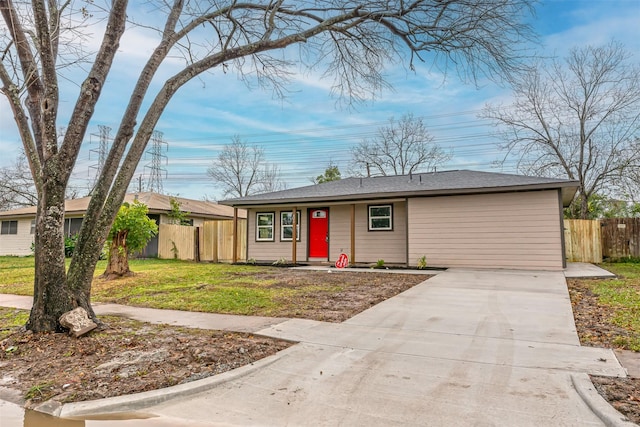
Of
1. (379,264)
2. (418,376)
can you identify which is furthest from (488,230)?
(418,376)

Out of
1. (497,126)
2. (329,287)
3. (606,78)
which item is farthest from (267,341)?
(606,78)

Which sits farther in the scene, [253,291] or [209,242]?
[209,242]

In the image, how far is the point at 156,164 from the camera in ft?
111

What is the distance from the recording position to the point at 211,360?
366 cm

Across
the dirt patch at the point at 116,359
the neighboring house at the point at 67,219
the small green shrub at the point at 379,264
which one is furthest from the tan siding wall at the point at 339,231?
the neighboring house at the point at 67,219

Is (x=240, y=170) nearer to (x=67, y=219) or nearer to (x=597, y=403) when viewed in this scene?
(x=67, y=219)

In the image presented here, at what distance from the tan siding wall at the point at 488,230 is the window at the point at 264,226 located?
599 centimetres

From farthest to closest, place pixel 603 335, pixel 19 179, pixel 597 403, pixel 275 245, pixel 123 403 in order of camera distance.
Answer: pixel 19 179 < pixel 275 245 < pixel 603 335 < pixel 123 403 < pixel 597 403

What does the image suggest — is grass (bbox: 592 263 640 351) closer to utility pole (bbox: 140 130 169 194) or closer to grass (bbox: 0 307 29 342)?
grass (bbox: 0 307 29 342)

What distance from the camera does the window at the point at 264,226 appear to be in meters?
16.0

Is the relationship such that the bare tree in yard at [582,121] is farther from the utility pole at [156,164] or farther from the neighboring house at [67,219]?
the utility pole at [156,164]

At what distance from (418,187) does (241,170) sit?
93.9 feet

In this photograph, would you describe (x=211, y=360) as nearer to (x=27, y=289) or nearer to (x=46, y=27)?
(x=46, y=27)

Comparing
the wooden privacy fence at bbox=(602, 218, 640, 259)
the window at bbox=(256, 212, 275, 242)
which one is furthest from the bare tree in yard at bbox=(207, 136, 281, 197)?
the wooden privacy fence at bbox=(602, 218, 640, 259)
